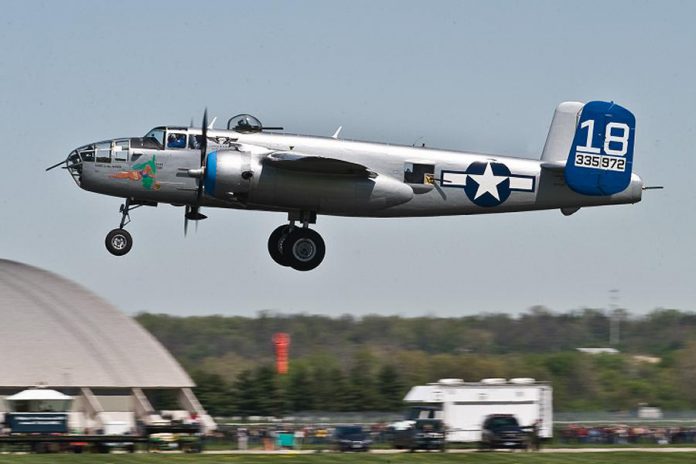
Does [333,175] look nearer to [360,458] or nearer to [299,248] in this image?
[299,248]

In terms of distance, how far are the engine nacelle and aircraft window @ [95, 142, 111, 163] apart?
2476mm

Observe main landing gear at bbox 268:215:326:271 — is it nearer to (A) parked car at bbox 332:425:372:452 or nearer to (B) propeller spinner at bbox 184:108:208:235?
(B) propeller spinner at bbox 184:108:208:235

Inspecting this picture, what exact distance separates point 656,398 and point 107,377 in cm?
4331

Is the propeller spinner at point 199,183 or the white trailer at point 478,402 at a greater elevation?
the propeller spinner at point 199,183

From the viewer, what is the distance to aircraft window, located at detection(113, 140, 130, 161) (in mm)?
26391

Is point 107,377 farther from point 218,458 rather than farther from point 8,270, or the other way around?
point 218,458

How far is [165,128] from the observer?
87.7 ft

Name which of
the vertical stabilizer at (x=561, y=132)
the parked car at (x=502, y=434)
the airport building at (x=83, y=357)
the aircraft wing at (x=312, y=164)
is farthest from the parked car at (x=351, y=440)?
the aircraft wing at (x=312, y=164)

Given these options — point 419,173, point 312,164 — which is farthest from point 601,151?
point 312,164

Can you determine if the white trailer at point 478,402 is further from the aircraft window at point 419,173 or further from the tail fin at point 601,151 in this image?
the aircraft window at point 419,173

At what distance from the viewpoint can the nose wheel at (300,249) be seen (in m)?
27.3

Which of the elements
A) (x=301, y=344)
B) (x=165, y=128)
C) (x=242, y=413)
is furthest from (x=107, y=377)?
(x=301, y=344)

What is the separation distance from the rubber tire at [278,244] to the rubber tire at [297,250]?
0.13 meters

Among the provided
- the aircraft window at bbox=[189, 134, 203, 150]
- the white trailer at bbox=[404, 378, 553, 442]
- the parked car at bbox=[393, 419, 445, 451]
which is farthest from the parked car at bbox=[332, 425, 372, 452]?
the aircraft window at bbox=[189, 134, 203, 150]
